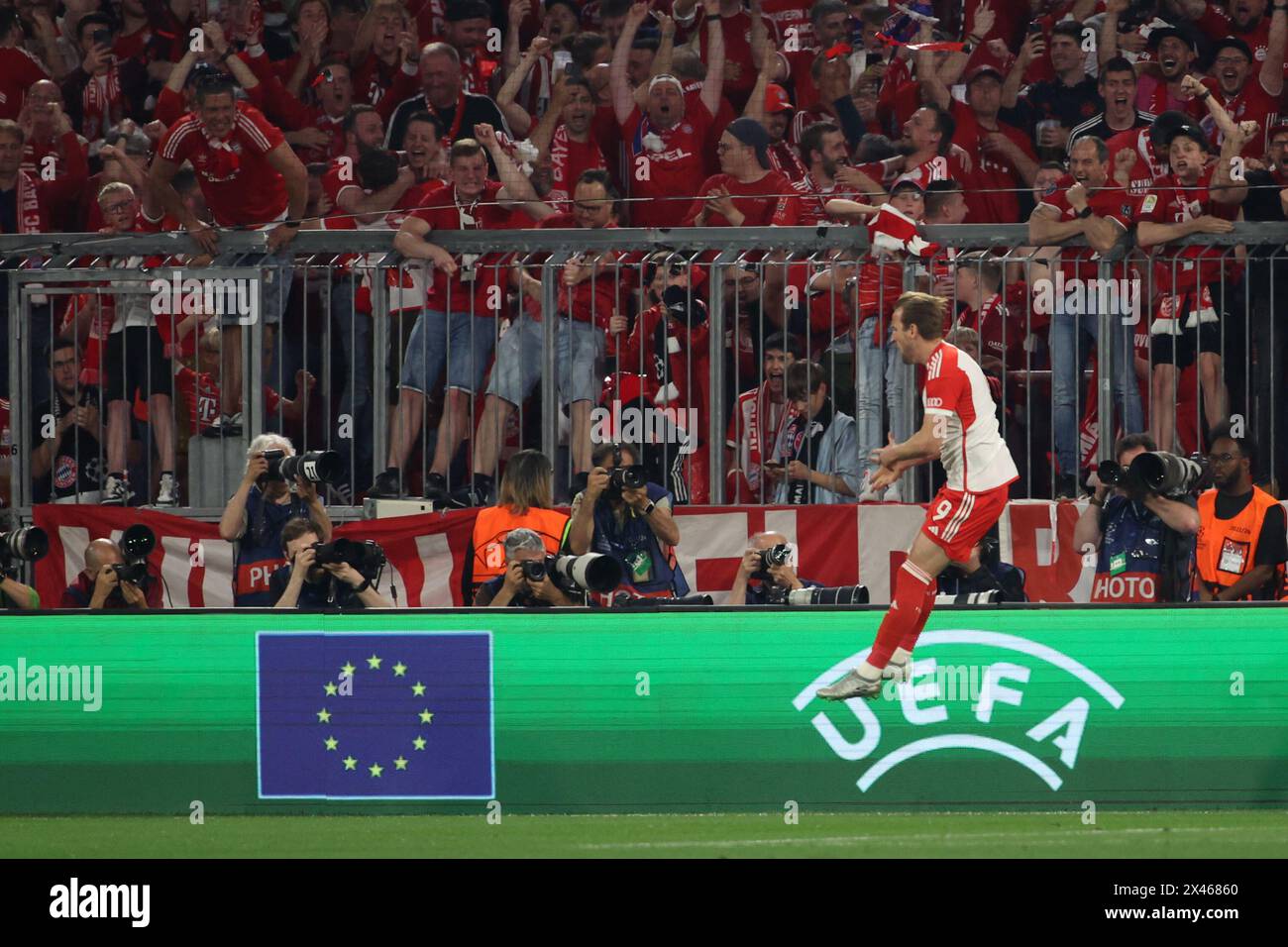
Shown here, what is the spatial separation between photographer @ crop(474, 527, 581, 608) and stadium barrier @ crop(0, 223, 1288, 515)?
5.22ft

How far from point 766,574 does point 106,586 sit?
11.4 ft

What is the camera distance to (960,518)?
29.5 ft

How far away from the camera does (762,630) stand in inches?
370

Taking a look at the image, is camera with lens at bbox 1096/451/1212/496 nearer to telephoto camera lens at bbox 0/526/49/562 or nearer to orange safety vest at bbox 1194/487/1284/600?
orange safety vest at bbox 1194/487/1284/600

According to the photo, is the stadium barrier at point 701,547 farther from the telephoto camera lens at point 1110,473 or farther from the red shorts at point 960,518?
the red shorts at point 960,518

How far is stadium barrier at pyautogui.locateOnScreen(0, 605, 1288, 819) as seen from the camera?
916 centimetres

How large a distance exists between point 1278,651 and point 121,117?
10.3 m

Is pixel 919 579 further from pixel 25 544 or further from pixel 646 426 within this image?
pixel 25 544

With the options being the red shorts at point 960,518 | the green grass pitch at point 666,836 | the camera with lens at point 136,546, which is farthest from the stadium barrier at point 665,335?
the green grass pitch at point 666,836

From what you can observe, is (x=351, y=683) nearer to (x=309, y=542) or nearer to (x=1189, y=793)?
(x=309, y=542)

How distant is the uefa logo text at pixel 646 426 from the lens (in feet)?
37.4

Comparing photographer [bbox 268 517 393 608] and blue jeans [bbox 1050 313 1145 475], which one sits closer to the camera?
photographer [bbox 268 517 393 608]

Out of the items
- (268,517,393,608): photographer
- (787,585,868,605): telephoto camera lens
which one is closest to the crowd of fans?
(787,585,868,605): telephoto camera lens

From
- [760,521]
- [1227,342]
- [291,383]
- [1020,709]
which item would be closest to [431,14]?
[291,383]
